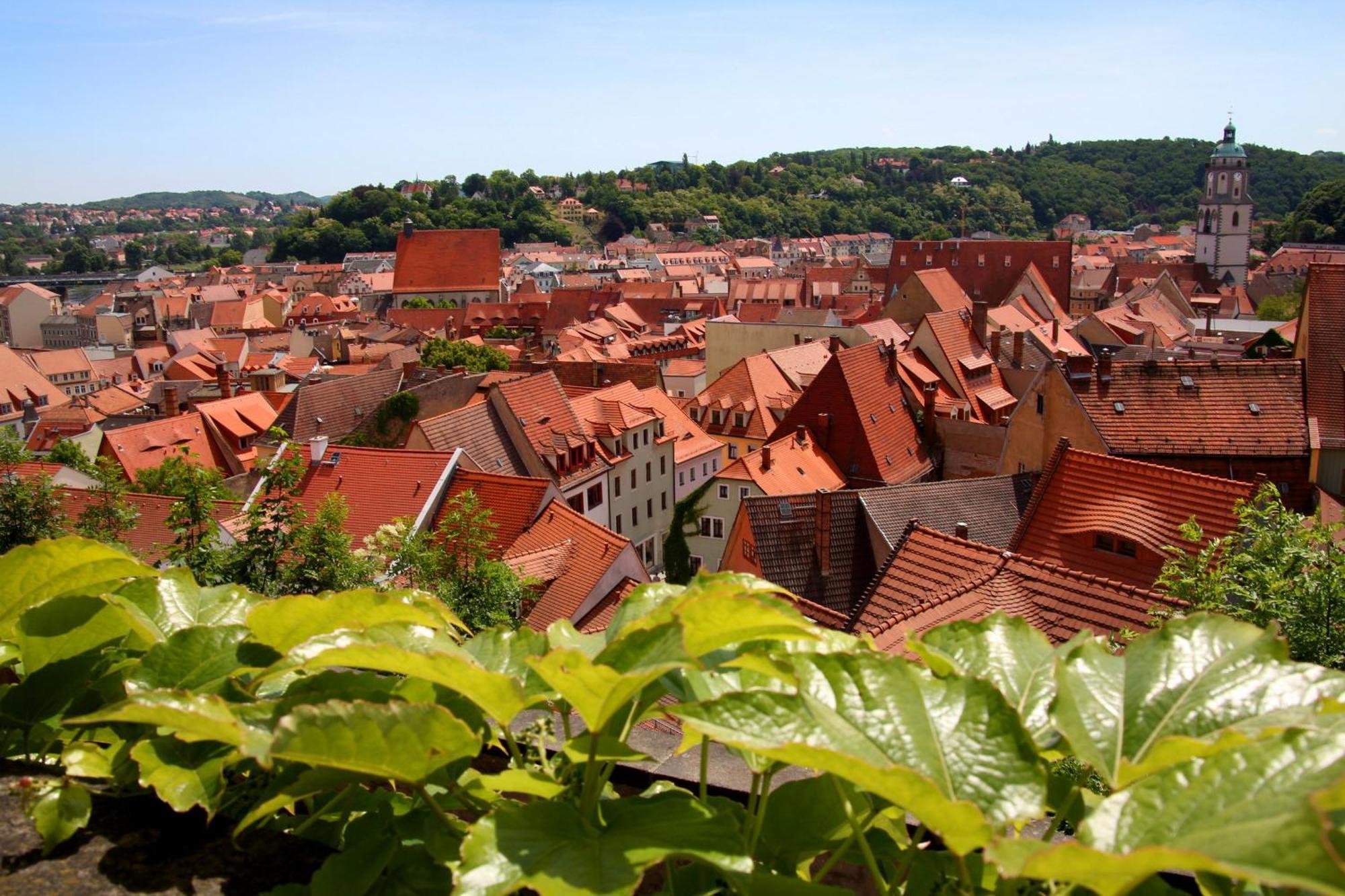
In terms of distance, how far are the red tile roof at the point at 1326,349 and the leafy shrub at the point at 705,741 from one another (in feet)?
76.4

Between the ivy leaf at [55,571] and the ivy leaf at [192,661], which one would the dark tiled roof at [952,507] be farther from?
the ivy leaf at [192,661]

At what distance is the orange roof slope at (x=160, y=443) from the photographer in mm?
32938

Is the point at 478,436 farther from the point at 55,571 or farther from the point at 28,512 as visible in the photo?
the point at 55,571

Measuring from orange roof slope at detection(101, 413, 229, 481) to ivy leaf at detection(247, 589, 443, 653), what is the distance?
107 feet

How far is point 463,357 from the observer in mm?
54875

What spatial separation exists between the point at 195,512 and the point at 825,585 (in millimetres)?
12147

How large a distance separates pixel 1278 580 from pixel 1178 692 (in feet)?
32.5

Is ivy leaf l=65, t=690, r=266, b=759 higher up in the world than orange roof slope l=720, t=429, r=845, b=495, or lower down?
higher up

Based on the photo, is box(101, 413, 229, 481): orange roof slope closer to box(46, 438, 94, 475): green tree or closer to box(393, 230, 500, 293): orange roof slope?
box(46, 438, 94, 475): green tree

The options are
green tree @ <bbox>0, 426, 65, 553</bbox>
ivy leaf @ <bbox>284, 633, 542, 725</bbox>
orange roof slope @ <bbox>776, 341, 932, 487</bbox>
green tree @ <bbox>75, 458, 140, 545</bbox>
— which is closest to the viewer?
ivy leaf @ <bbox>284, 633, 542, 725</bbox>

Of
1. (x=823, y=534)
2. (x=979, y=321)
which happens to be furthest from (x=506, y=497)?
(x=979, y=321)

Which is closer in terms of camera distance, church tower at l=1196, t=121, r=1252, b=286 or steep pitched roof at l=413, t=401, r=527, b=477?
steep pitched roof at l=413, t=401, r=527, b=477

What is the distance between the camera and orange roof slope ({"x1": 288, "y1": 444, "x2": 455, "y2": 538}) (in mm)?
20750

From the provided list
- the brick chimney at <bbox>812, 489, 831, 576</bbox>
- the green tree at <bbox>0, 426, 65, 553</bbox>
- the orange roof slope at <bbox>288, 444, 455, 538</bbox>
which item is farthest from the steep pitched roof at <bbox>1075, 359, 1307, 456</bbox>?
the green tree at <bbox>0, 426, 65, 553</bbox>
